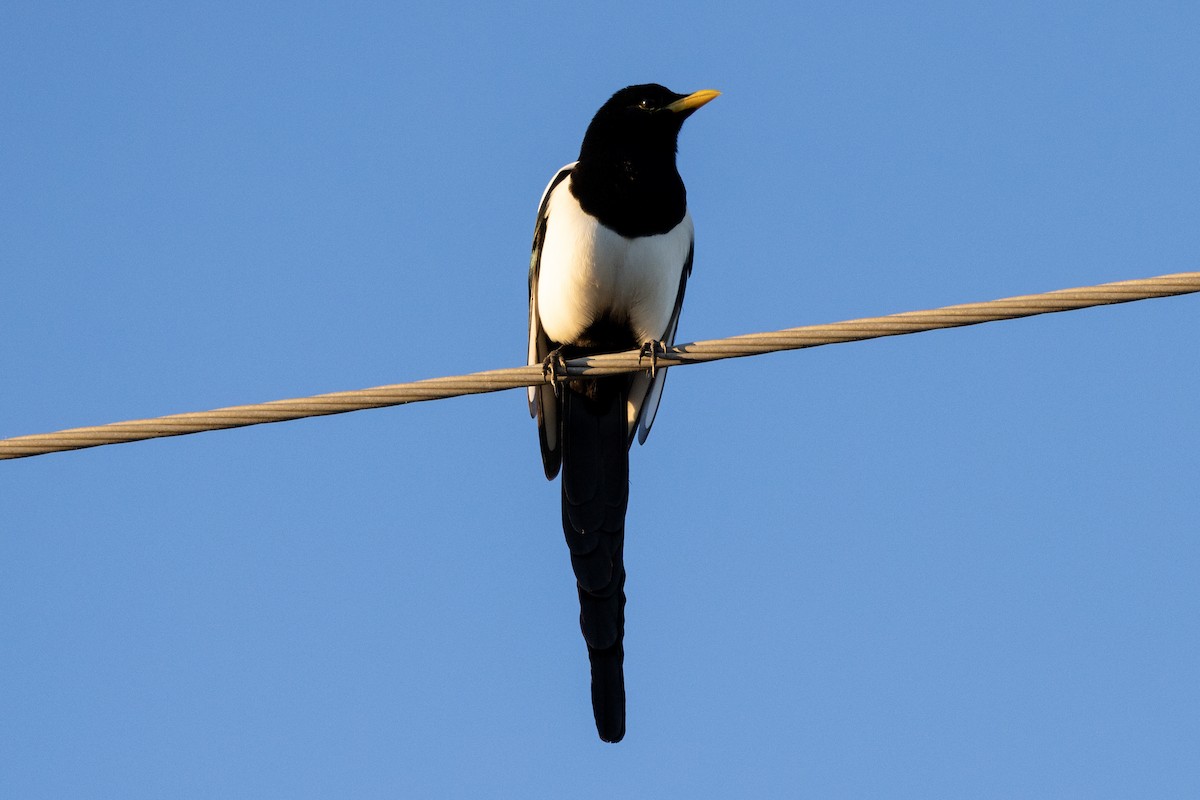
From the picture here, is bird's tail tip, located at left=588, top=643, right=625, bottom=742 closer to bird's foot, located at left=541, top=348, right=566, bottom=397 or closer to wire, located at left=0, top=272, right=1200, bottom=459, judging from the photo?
bird's foot, located at left=541, top=348, right=566, bottom=397

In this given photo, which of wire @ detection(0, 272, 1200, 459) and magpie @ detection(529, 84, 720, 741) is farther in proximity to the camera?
magpie @ detection(529, 84, 720, 741)

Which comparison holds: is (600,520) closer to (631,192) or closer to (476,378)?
(631,192)

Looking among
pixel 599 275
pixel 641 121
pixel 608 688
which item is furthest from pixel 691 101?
pixel 608 688

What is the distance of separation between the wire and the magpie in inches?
67.7

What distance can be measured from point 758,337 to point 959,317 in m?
0.48

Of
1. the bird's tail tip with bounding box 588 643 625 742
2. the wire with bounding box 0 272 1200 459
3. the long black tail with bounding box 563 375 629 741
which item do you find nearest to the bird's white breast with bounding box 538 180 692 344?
the long black tail with bounding box 563 375 629 741

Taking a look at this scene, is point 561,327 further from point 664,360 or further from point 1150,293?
point 1150,293

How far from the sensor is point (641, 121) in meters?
5.71

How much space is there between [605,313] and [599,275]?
17 cm

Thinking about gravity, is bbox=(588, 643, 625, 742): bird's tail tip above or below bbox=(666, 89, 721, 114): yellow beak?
below

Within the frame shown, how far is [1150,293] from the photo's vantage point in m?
3.26

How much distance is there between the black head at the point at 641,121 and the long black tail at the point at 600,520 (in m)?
0.89

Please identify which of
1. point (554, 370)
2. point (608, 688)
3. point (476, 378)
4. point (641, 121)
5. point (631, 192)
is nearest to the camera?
point (476, 378)

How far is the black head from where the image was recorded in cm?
565
